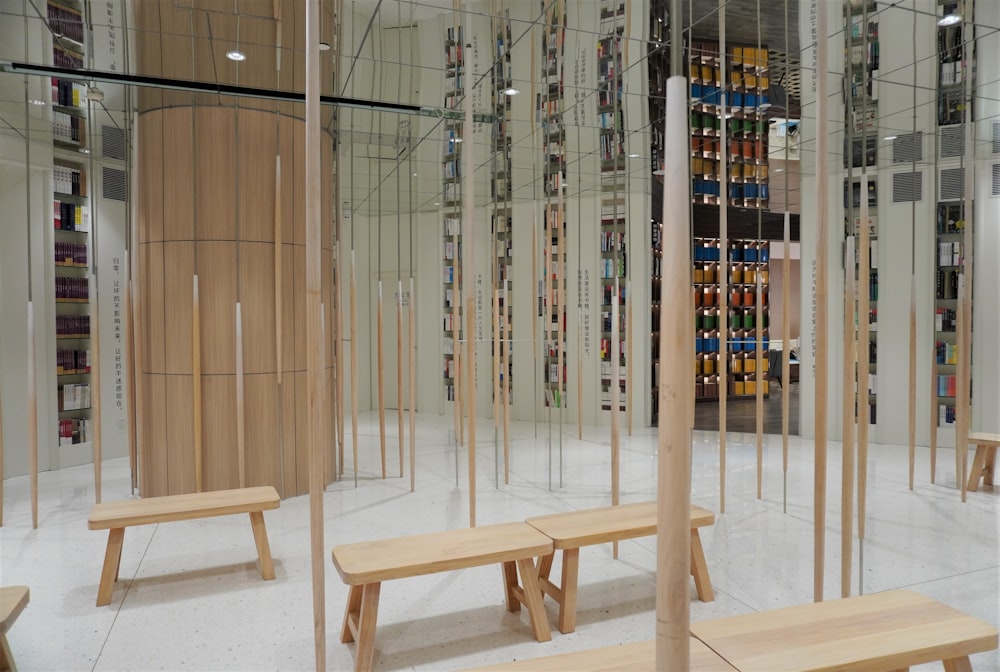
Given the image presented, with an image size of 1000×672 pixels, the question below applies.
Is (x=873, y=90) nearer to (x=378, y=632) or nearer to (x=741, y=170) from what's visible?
(x=741, y=170)

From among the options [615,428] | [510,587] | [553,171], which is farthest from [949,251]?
[510,587]

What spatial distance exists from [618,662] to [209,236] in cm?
395

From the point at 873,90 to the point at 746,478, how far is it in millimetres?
3828

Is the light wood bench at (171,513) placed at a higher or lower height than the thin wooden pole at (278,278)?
lower

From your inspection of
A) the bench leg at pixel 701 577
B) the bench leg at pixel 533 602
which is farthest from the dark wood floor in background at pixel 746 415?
the bench leg at pixel 533 602

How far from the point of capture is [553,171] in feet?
24.5

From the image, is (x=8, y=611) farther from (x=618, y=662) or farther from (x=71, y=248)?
(x=71, y=248)

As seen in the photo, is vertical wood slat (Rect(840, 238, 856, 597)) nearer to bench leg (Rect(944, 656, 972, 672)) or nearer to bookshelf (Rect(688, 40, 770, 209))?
bench leg (Rect(944, 656, 972, 672))

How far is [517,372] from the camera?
8.53m

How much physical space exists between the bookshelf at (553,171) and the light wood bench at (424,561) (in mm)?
1727

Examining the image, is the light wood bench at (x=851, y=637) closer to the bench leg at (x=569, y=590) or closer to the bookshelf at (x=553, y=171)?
the bench leg at (x=569, y=590)

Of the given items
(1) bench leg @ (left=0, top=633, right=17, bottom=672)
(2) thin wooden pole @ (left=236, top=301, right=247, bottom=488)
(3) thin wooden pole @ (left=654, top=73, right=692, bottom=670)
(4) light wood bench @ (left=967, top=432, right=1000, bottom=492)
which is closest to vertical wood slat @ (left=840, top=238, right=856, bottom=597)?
(3) thin wooden pole @ (left=654, top=73, right=692, bottom=670)

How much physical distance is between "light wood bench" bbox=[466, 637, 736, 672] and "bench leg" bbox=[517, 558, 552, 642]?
813 millimetres

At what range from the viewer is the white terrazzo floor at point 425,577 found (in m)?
2.58
